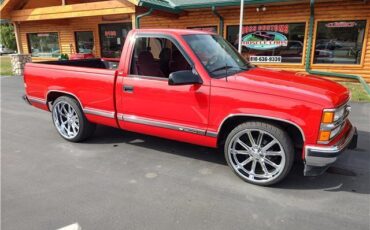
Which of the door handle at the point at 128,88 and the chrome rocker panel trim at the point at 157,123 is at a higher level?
the door handle at the point at 128,88

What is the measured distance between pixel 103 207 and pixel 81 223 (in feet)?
0.99

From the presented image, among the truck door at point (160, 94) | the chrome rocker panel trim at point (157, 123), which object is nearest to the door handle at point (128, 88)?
the truck door at point (160, 94)

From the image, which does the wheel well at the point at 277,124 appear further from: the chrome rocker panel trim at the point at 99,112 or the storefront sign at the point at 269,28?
the storefront sign at the point at 269,28

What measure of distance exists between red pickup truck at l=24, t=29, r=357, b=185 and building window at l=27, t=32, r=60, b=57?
14.8 meters

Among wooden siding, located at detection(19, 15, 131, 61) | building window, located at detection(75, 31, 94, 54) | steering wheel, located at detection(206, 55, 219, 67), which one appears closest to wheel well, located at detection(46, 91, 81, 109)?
steering wheel, located at detection(206, 55, 219, 67)

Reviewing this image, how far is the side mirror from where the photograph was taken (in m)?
3.34

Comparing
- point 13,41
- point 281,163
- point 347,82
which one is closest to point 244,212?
point 281,163

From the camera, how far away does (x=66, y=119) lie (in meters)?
5.04

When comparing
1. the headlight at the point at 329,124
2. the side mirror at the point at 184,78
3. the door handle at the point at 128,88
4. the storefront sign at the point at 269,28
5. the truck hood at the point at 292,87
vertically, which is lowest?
the headlight at the point at 329,124

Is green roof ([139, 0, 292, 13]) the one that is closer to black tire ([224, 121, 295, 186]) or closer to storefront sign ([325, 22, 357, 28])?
storefront sign ([325, 22, 357, 28])

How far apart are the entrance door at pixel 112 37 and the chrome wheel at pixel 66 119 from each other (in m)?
10.5

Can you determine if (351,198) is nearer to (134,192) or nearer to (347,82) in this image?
(134,192)

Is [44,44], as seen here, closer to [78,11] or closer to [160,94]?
[78,11]

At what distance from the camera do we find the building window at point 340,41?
32.9ft
